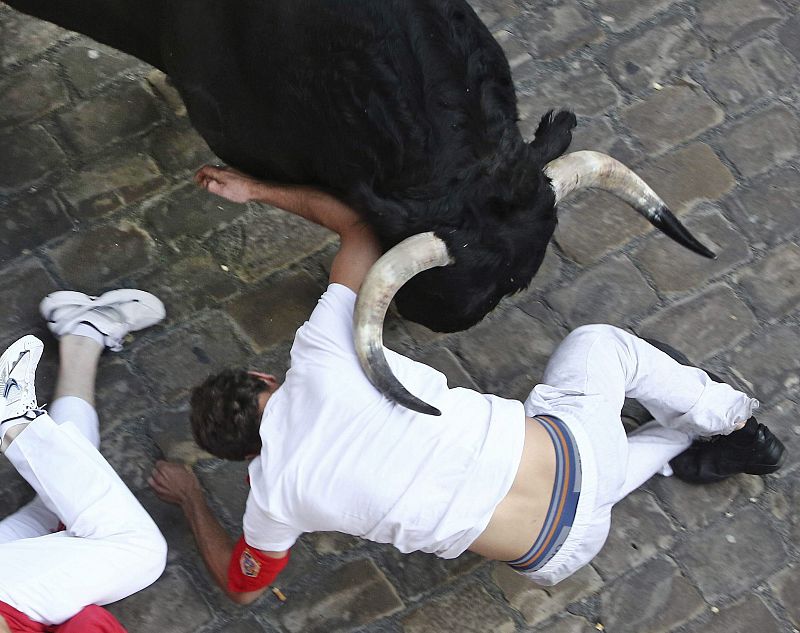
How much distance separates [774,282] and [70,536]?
2850mm

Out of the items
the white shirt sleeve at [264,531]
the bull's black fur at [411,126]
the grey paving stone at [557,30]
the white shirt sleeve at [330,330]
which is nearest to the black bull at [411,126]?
the bull's black fur at [411,126]

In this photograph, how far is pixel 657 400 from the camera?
139 inches

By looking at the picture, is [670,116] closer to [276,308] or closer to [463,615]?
[276,308]

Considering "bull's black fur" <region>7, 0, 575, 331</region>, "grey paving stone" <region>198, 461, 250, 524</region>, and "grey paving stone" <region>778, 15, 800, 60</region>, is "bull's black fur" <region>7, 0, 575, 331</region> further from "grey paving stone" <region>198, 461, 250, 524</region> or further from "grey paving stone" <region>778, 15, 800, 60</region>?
"grey paving stone" <region>778, 15, 800, 60</region>

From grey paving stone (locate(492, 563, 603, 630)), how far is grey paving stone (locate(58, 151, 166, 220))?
2082 mm

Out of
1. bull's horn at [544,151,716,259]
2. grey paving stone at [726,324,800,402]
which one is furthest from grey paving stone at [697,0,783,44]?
bull's horn at [544,151,716,259]

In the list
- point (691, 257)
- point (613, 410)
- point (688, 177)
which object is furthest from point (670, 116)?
point (613, 410)

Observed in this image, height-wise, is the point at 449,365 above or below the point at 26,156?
below

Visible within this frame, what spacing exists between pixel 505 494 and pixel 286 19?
1.53 meters

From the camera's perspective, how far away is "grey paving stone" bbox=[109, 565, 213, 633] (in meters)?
3.45

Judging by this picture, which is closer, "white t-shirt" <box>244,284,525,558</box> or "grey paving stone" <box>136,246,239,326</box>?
"white t-shirt" <box>244,284,525,558</box>

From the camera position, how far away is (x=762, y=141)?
4.24 metres

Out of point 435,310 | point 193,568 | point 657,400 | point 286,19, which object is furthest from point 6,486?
point 657,400

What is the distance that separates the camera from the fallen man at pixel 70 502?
2947 mm
